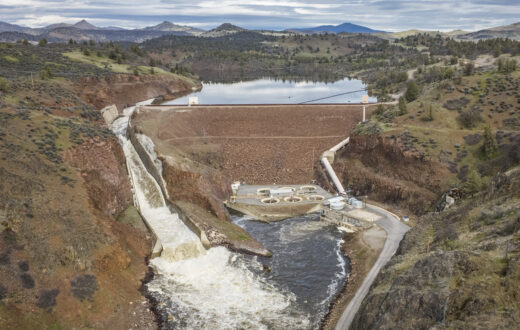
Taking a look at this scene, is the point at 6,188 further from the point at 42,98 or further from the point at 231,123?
the point at 231,123

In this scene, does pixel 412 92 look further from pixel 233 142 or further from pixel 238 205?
pixel 238 205

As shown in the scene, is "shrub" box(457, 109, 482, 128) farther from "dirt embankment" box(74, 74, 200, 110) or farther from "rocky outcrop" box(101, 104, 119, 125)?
"dirt embankment" box(74, 74, 200, 110)

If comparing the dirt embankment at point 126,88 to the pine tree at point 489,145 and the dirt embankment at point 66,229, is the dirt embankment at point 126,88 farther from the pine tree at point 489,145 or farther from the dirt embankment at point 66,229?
the pine tree at point 489,145

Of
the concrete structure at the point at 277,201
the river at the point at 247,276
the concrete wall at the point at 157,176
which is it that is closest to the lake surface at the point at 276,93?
the concrete wall at the point at 157,176

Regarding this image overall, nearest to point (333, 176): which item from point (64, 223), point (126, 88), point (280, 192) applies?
point (280, 192)

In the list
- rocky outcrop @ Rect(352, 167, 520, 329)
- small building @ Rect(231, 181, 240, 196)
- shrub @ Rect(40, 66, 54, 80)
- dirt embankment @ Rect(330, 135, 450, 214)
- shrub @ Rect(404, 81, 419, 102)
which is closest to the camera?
rocky outcrop @ Rect(352, 167, 520, 329)

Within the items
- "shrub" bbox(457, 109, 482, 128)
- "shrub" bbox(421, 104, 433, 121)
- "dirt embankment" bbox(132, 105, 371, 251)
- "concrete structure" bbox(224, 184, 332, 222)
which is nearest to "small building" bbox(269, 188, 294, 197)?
"concrete structure" bbox(224, 184, 332, 222)

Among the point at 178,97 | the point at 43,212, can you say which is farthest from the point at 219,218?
the point at 178,97
